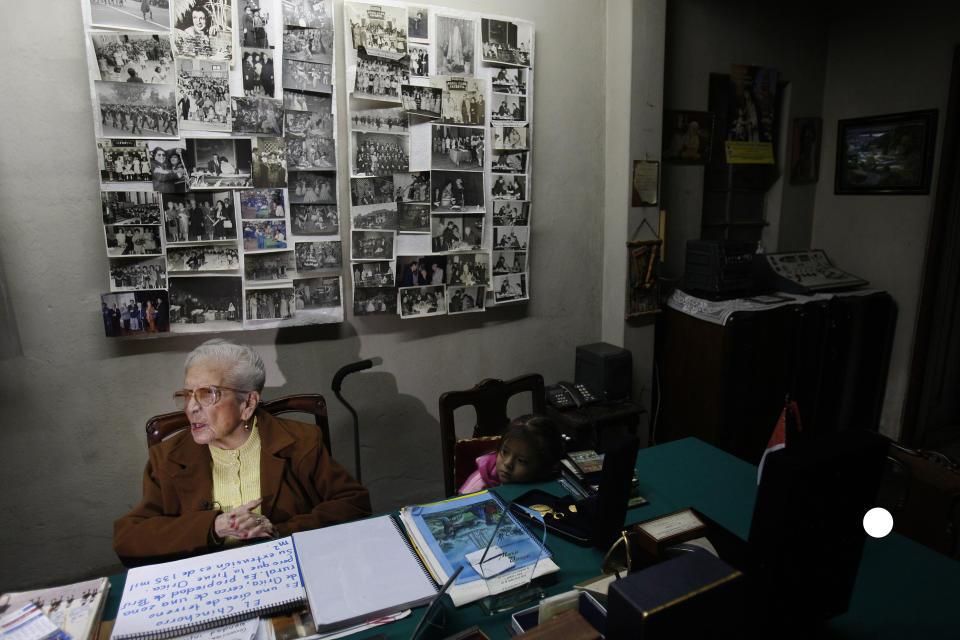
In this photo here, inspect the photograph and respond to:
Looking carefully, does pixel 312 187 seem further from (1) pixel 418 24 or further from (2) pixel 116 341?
(2) pixel 116 341

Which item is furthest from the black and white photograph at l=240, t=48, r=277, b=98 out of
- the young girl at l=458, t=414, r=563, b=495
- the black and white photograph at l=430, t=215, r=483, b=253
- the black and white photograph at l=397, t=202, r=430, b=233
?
the young girl at l=458, t=414, r=563, b=495

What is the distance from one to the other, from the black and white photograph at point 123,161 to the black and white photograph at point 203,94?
181 mm

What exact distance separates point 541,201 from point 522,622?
213cm

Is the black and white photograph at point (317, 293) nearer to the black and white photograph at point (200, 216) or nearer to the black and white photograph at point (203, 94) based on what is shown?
the black and white photograph at point (200, 216)

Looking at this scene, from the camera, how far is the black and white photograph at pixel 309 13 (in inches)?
86.0

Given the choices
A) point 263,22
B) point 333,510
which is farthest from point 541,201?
point 333,510

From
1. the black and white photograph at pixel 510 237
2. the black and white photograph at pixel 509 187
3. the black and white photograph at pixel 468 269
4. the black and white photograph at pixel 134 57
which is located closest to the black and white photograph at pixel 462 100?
the black and white photograph at pixel 509 187

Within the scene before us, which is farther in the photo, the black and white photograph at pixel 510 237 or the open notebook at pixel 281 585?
the black and white photograph at pixel 510 237

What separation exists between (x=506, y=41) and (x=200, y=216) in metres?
1.55

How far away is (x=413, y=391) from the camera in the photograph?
2725mm

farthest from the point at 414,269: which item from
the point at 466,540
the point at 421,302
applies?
the point at 466,540

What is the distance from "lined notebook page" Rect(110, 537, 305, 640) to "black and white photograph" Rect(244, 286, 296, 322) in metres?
1.18

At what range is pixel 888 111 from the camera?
3.41m

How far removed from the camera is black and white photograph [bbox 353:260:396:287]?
97.7 inches
